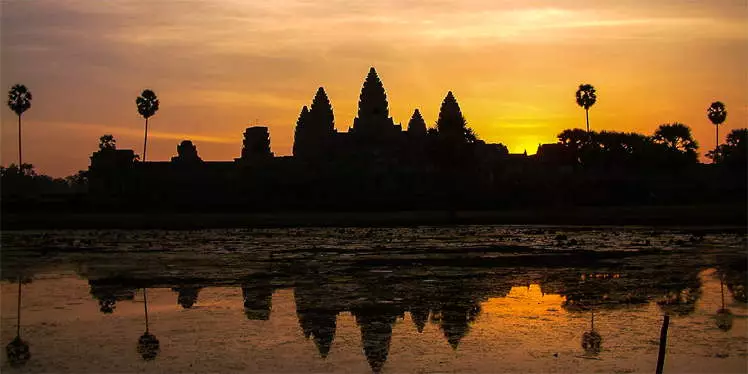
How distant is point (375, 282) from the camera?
21.3 meters

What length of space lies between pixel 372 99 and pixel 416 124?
24.3 feet

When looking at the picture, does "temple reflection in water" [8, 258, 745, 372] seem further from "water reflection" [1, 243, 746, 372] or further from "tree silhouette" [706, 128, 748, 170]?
"tree silhouette" [706, 128, 748, 170]

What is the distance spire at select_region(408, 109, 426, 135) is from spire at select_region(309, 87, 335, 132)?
8.60 m

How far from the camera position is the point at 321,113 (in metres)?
86.2

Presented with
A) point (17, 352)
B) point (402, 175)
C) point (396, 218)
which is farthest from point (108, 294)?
point (402, 175)

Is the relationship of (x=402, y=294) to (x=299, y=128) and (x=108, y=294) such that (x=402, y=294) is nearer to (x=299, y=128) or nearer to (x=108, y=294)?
(x=108, y=294)

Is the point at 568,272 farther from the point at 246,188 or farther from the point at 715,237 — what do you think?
the point at 246,188

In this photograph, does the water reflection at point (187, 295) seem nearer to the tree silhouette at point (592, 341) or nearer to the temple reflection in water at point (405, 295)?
the temple reflection in water at point (405, 295)

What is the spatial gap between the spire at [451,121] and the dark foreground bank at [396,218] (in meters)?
15.3

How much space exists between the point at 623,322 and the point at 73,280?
1393 centimetres

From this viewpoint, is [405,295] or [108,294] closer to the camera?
[405,295]

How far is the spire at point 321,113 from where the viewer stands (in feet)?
282

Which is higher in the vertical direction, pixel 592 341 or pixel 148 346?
pixel 592 341

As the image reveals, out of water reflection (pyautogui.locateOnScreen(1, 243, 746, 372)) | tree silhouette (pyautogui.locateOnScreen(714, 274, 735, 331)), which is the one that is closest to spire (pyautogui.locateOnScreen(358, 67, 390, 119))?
water reflection (pyautogui.locateOnScreen(1, 243, 746, 372))
